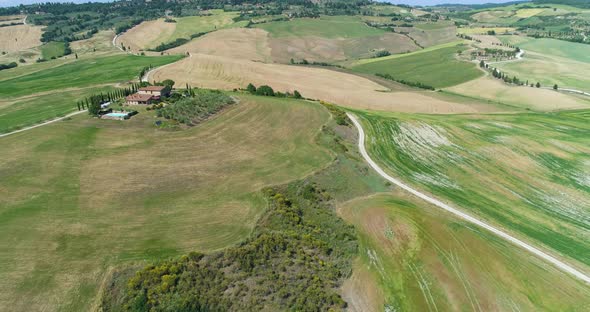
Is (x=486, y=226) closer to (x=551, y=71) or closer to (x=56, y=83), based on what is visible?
(x=56, y=83)

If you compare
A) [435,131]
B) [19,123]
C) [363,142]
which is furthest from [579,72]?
[19,123]

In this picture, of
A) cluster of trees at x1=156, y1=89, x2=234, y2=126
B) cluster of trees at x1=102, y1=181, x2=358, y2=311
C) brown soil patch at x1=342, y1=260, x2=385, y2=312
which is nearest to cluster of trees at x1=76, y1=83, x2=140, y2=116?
cluster of trees at x1=156, y1=89, x2=234, y2=126

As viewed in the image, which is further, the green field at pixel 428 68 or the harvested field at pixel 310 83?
the green field at pixel 428 68

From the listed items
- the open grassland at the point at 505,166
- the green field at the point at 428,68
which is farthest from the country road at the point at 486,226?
the green field at the point at 428,68

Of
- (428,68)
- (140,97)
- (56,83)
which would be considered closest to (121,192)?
(140,97)

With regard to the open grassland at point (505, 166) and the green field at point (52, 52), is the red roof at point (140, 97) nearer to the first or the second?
the open grassland at point (505, 166)
